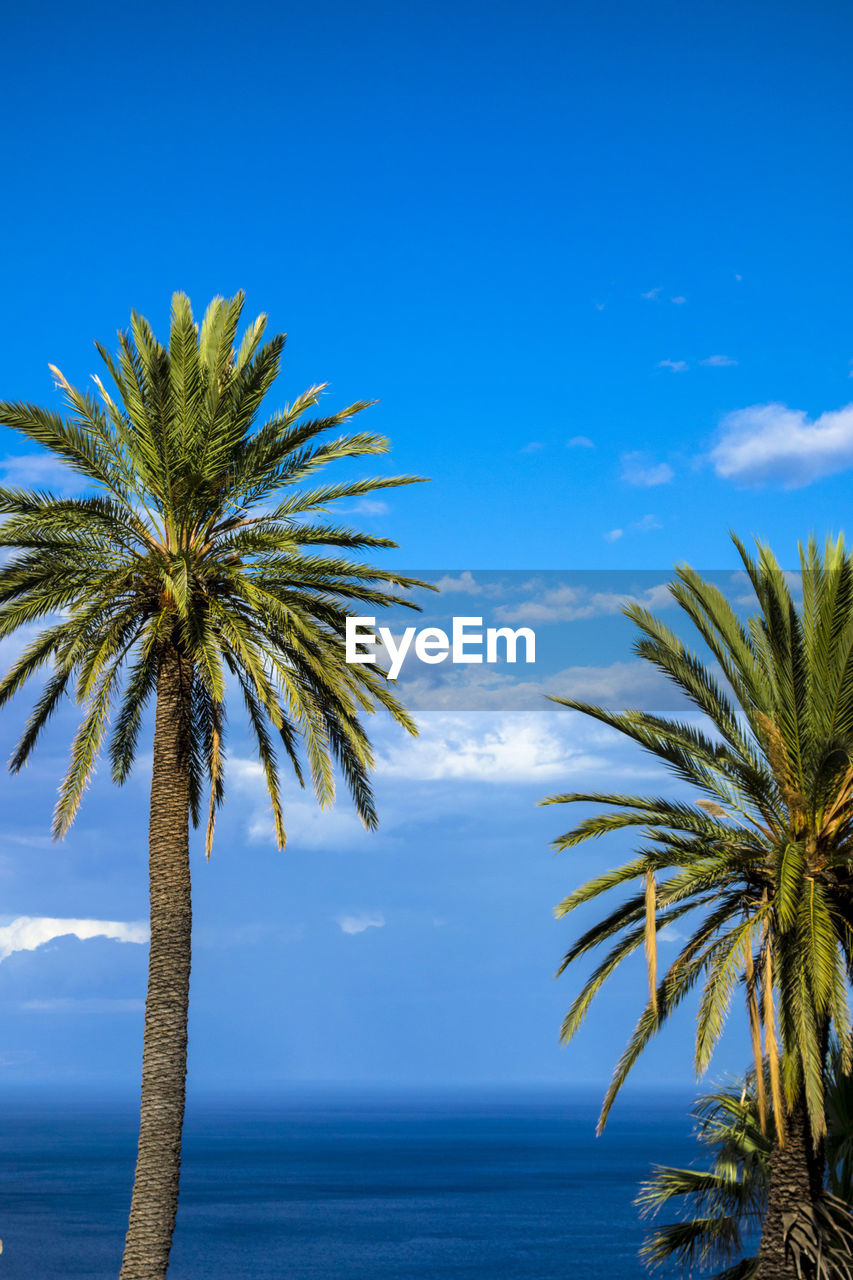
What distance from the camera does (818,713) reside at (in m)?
14.8

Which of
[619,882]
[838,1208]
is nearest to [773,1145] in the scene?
[838,1208]

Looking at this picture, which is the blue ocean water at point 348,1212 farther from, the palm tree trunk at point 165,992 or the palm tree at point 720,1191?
the palm tree trunk at point 165,992

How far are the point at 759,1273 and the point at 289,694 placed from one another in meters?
8.69

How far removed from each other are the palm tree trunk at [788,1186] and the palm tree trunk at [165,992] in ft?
22.2

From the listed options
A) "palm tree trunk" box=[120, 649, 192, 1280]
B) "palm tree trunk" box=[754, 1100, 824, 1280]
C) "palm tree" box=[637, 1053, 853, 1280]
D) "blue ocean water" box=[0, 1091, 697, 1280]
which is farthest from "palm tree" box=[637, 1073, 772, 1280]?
"blue ocean water" box=[0, 1091, 697, 1280]

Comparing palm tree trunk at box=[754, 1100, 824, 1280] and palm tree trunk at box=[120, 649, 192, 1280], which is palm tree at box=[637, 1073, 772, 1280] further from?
palm tree trunk at box=[120, 649, 192, 1280]

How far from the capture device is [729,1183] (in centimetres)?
1611

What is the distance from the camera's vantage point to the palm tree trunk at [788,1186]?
14180 mm

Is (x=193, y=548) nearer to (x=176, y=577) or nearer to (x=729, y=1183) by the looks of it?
(x=176, y=577)

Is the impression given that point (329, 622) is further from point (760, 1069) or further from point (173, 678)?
point (760, 1069)

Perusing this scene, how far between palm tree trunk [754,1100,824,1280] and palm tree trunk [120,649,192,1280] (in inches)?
267

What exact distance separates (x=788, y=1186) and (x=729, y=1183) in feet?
6.36

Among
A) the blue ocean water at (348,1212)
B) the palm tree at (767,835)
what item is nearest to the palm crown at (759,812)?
the palm tree at (767,835)

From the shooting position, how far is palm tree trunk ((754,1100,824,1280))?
46.5 feet
